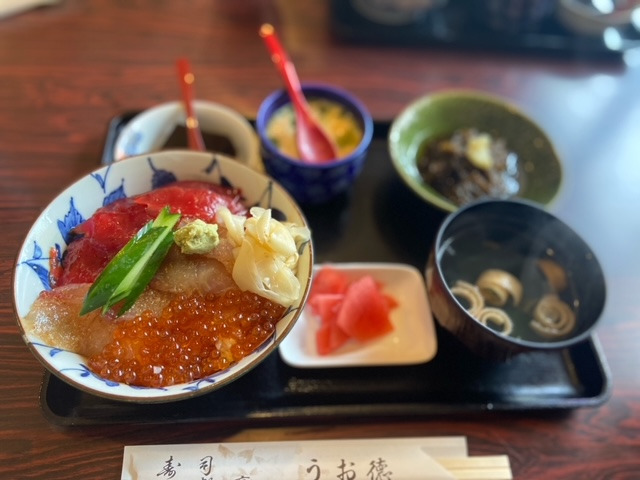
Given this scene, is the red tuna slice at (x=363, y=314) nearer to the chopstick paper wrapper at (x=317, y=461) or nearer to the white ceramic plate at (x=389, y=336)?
the white ceramic plate at (x=389, y=336)

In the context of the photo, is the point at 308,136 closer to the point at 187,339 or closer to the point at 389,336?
the point at 389,336

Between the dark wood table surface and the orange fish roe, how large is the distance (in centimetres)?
24

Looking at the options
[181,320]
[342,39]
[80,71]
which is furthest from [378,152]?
[80,71]

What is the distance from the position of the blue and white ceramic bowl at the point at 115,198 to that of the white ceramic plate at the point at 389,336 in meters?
0.27

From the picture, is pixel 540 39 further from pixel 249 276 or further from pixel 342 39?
pixel 249 276

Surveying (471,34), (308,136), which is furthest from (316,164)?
(471,34)

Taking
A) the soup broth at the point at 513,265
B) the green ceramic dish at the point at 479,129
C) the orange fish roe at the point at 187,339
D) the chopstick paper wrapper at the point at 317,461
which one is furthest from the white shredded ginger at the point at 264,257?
the green ceramic dish at the point at 479,129

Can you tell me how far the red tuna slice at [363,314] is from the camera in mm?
1409

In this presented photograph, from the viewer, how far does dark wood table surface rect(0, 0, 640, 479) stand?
3.94 feet

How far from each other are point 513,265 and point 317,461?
0.80 m

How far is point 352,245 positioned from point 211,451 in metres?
0.74

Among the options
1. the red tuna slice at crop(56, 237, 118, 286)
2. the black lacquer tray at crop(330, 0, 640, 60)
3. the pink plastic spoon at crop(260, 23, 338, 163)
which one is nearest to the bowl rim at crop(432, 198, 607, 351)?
the pink plastic spoon at crop(260, 23, 338, 163)

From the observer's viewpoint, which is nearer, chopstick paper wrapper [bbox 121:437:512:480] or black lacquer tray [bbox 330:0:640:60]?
chopstick paper wrapper [bbox 121:437:512:480]

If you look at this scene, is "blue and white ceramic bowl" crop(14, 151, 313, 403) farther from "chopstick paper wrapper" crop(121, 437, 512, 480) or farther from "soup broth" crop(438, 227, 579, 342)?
"soup broth" crop(438, 227, 579, 342)
